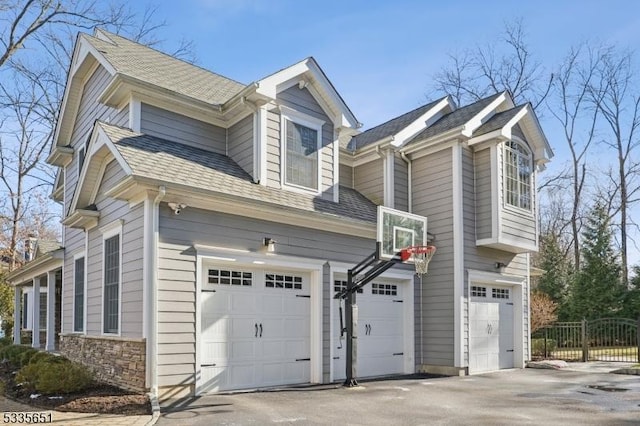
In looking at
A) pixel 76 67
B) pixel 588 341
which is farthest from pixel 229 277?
pixel 588 341

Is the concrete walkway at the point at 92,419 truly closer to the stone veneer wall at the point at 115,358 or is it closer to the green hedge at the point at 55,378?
the green hedge at the point at 55,378

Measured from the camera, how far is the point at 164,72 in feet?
40.7

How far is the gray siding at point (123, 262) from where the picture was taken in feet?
30.2

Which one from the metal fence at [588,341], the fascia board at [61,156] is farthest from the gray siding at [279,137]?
the metal fence at [588,341]

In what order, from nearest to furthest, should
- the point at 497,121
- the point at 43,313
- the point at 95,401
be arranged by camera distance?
the point at 95,401, the point at 497,121, the point at 43,313

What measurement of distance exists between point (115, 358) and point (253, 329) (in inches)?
95.8

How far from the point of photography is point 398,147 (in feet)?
45.2

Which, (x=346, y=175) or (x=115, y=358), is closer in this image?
(x=115, y=358)

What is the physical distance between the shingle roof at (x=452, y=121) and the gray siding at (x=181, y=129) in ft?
16.2

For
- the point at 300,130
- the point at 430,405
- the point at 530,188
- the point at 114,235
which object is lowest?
the point at 430,405

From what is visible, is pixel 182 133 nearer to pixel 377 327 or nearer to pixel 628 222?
pixel 377 327

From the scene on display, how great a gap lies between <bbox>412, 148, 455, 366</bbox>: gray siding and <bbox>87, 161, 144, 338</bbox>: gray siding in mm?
6731

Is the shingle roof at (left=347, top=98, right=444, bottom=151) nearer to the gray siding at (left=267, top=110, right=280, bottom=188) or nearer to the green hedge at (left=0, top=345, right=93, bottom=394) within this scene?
the gray siding at (left=267, top=110, right=280, bottom=188)

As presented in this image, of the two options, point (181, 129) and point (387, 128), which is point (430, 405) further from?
point (387, 128)
